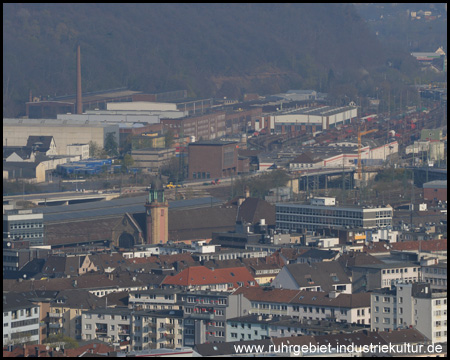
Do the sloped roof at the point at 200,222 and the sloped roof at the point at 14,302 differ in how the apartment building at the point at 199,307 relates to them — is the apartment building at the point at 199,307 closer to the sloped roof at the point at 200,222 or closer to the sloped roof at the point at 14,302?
the sloped roof at the point at 14,302

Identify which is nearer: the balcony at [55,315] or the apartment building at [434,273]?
the balcony at [55,315]

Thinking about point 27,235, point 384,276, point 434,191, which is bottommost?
point 384,276

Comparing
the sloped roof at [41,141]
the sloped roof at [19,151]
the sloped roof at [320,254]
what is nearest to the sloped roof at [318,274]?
the sloped roof at [320,254]

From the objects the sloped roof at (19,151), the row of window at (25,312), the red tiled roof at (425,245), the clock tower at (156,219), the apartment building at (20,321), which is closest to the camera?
the apartment building at (20,321)

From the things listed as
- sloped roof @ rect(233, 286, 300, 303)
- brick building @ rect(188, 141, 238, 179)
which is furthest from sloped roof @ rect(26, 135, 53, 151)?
sloped roof @ rect(233, 286, 300, 303)

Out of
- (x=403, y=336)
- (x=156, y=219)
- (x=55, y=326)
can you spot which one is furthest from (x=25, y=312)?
(x=156, y=219)

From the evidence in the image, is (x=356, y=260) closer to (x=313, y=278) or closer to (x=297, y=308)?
(x=313, y=278)

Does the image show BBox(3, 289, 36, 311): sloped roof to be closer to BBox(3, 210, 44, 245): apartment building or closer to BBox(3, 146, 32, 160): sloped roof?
BBox(3, 210, 44, 245): apartment building
